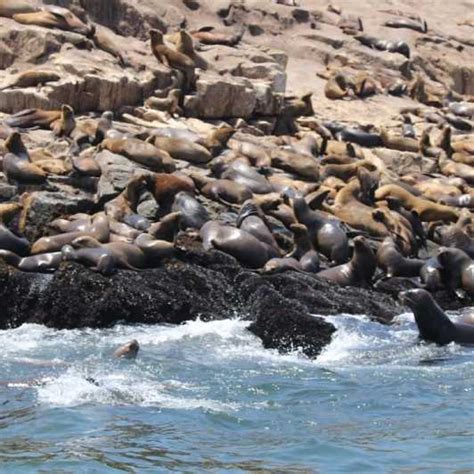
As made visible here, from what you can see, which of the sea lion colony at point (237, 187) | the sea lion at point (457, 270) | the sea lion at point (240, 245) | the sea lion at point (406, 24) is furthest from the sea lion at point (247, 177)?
the sea lion at point (406, 24)

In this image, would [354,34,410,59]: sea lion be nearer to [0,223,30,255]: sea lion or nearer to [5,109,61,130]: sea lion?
[5,109,61,130]: sea lion

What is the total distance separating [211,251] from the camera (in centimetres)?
1433

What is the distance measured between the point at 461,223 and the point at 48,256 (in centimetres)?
629

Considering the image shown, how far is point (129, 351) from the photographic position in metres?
11.4

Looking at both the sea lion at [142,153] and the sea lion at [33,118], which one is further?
the sea lion at [33,118]

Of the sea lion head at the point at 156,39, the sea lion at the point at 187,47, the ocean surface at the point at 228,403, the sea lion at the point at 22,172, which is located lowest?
the sea lion at the point at 187,47

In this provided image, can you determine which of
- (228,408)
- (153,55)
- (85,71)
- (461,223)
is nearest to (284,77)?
(153,55)

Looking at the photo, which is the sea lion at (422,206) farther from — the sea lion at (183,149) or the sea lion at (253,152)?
the sea lion at (183,149)

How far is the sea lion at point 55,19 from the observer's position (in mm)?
22000

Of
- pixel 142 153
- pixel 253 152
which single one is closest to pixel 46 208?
pixel 142 153

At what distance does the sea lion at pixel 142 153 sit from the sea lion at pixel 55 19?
5391 mm

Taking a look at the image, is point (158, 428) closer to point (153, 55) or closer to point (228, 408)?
point (228, 408)

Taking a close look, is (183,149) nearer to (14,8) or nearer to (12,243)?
(12,243)

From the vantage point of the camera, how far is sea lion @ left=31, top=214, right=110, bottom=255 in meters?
13.7
